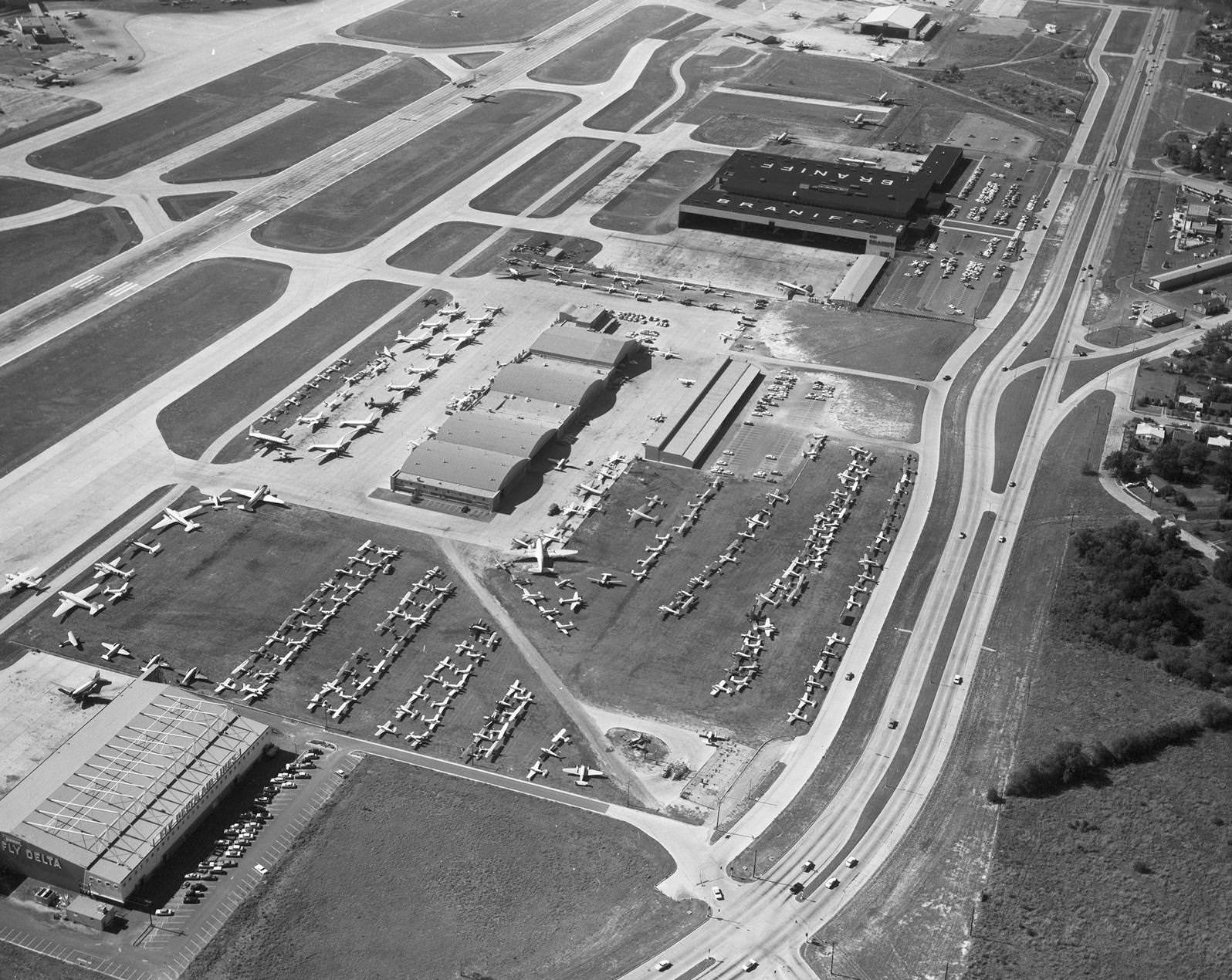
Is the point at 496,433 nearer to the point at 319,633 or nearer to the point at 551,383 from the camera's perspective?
the point at 551,383

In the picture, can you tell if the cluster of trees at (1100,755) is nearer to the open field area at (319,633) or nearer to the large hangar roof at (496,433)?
the open field area at (319,633)

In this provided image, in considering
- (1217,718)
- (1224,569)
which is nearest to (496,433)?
(1224,569)

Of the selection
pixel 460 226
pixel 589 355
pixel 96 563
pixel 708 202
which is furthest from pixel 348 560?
pixel 708 202

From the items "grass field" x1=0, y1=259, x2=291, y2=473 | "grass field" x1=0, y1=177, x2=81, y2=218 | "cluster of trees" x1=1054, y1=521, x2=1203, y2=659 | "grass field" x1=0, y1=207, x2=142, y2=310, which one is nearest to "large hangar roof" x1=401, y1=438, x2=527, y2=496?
"grass field" x1=0, y1=259, x2=291, y2=473

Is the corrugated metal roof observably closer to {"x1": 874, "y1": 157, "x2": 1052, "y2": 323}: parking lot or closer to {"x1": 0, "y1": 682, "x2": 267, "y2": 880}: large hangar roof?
{"x1": 874, "y1": 157, "x2": 1052, "y2": 323}: parking lot

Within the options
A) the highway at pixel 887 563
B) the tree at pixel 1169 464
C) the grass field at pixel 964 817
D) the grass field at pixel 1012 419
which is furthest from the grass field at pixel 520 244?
the tree at pixel 1169 464

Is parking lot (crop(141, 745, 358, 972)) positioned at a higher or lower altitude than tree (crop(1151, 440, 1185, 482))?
higher
